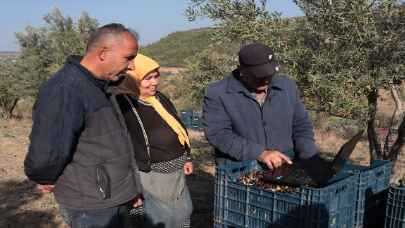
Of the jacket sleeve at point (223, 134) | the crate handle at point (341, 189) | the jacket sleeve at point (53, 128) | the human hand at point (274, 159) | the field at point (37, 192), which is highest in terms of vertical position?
the jacket sleeve at point (53, 128)

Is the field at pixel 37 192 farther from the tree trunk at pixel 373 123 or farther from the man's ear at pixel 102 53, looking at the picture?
the man's ear at pixel 102 53

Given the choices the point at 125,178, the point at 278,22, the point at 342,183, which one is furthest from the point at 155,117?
the point at 278,22

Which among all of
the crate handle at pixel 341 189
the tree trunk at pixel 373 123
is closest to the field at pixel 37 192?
the tree trunk at pixel 373 123

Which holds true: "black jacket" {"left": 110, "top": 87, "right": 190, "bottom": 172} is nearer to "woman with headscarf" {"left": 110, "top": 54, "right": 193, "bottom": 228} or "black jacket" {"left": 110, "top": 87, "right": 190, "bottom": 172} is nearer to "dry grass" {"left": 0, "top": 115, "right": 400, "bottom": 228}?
"woman with headscarf" {"left": 110, "top": 54, "right": 193, "bottom": 228}

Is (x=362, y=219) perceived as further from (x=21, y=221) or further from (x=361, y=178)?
(x=21, y=221)

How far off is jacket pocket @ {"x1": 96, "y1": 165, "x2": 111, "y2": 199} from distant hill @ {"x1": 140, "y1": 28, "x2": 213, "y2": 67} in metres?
47.5

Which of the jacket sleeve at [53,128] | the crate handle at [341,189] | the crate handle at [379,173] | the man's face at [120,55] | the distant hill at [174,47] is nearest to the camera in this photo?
the jacket sleeve at [53,128]

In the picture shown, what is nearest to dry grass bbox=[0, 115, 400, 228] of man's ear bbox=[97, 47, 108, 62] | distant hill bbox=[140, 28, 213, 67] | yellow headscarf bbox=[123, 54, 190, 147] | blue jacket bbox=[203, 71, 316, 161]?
yellow headscarf bbox=[123, 54, 190, 147]

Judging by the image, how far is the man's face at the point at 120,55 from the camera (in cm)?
257

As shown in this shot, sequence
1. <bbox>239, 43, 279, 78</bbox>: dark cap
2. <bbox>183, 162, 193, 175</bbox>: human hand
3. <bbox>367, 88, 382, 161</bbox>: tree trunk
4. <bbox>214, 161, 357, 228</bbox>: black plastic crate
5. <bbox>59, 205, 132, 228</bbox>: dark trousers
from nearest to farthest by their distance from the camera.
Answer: <bbox>59, 205, 132, 228</bbox>: dark trousers
<bbox>214, 161, 357, 228</bbox>: black plastic crate
<bbox>239, 43, 279, 78</bbox>: dark cap
<bbox>183, 162, 193, 175</bbox>: human hand
<bbox>367, 88, 382, 161</bbox>: tree trunk

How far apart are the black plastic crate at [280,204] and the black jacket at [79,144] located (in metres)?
0.87

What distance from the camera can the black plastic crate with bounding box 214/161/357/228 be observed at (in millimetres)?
2908

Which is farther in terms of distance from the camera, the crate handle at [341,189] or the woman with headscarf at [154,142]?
the woman with headscarf at [154,142]

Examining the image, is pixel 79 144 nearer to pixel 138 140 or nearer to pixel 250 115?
pixel 138 140
